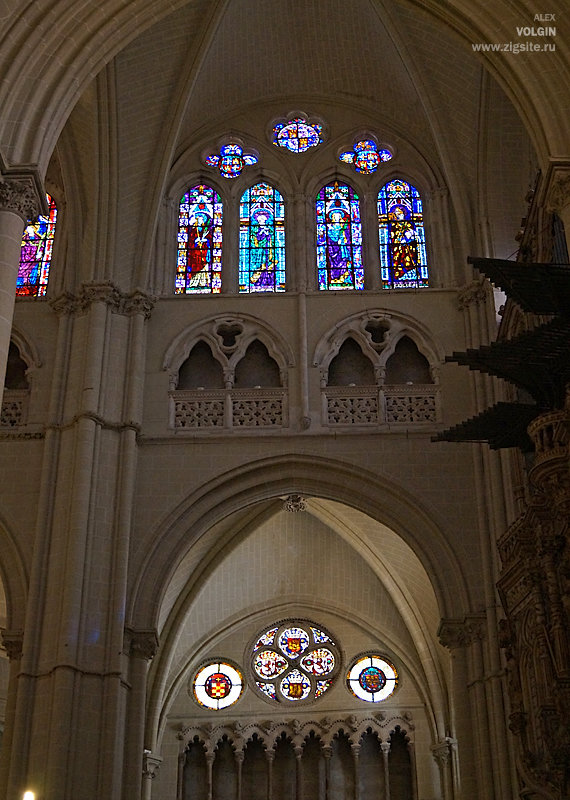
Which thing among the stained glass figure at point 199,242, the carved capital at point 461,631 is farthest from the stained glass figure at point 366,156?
the carved capital at point 461,631

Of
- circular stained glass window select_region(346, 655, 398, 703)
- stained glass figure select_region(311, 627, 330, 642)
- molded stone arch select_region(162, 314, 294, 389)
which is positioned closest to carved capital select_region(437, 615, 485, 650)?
molded stone arch select_region(162, 314, 294, 389)

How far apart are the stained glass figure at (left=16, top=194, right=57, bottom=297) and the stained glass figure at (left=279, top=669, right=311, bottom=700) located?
813cm

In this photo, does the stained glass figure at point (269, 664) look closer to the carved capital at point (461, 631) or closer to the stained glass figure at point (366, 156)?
the carved capital at point (461, 631)

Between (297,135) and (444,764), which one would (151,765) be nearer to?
(444,764)

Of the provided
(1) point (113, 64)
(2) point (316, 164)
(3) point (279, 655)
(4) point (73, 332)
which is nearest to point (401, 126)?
(2) point (316, 164)

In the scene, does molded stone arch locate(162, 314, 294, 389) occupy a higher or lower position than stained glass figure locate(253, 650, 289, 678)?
higher

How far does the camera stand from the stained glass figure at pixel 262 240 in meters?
18.0

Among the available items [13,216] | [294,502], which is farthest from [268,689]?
[13,216]

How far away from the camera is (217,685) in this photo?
67.1 ft

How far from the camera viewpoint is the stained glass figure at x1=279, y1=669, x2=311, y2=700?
20.1m

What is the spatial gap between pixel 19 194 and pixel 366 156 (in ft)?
32.4

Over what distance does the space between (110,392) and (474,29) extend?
716 centimetres

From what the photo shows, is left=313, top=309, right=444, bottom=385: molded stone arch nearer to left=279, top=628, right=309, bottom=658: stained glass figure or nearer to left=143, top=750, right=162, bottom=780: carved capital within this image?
left=279, top=628, right=309, bottom=658: stained glass figure

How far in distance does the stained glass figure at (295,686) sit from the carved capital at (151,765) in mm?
2488
